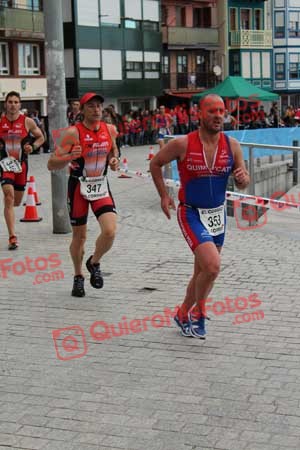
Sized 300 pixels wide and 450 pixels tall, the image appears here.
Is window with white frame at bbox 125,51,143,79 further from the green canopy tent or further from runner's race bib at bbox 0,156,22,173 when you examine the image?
runner's race bib at bbox 0,156,22,173

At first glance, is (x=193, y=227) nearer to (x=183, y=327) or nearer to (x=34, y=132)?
(x=183, y=327)

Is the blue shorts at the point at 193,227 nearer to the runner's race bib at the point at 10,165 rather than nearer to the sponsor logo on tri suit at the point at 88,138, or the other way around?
the sponsor logo on tri suit at the point at 88,138

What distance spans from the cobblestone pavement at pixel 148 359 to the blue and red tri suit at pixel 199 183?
2.84ft

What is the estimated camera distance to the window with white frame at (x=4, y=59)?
40125 mm

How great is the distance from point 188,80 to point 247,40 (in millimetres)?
8211

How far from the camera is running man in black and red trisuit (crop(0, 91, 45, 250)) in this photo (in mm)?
10008

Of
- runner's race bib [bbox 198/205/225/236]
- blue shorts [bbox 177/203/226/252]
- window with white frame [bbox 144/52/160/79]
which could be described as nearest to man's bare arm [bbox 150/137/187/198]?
blue shorts [bbox 177/203/226/252]

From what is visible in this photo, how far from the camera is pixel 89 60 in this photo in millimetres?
46531

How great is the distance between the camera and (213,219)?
20.2 ft

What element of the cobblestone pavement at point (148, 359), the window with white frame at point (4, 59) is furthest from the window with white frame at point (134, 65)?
the cobblestone pavement at point (148, 359)

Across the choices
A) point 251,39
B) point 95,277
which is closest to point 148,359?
point 95,277

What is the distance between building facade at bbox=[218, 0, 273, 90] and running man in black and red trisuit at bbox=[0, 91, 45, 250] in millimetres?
50319

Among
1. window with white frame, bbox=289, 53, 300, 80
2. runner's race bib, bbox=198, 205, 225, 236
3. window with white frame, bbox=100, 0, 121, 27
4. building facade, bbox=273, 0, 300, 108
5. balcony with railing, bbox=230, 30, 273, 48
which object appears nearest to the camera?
runner's race bib, bbox=198, 205, 225, 236

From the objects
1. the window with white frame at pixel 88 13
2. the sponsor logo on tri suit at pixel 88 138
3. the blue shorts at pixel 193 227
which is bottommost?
the blue shorts at pixel 193 227
